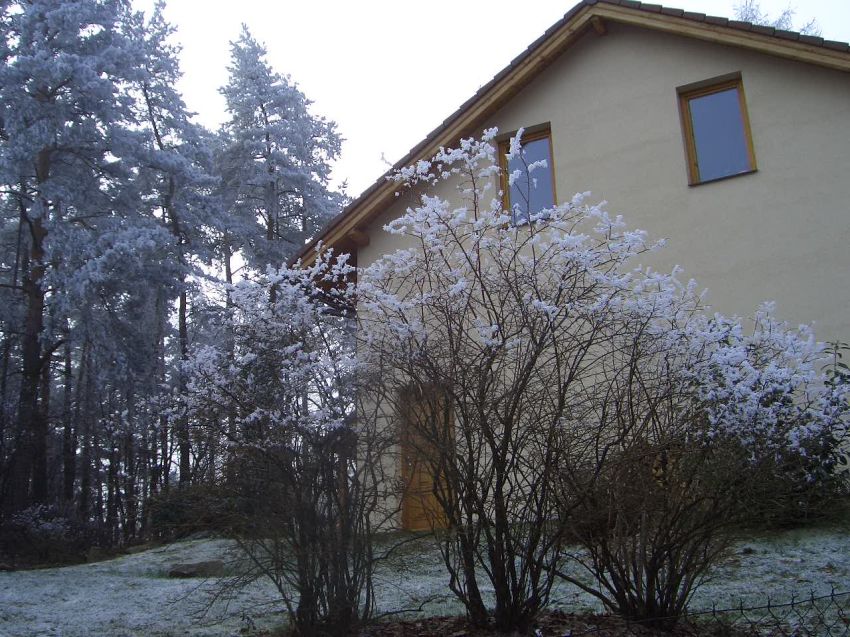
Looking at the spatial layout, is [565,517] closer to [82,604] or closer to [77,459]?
[82,604]

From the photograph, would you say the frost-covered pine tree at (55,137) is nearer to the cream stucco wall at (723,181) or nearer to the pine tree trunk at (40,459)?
the pine tree trunk at (40,459)

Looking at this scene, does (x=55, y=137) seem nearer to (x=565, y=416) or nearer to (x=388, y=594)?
(x=388, y=594)

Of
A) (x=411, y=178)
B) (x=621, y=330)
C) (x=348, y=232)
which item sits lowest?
(x=621, y=330)

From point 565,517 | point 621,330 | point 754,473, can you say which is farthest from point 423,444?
point 754,473

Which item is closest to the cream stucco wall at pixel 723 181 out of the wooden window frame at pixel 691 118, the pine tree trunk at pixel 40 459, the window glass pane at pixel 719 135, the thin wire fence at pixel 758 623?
the wooden window frame at pixel 691 118

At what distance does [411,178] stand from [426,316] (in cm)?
175

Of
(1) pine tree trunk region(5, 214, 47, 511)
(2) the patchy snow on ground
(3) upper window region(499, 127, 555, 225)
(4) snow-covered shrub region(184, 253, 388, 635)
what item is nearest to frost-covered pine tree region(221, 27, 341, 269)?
(1) pine tree trunk region(5, 214, 47, 511)

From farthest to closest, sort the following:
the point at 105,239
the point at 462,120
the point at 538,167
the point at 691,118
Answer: the point at 105,239 < the point at 462,120 < the point at 538,167 < the point at 691,118

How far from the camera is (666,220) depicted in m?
10.5

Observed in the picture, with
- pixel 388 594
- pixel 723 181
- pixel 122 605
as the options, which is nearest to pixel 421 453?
pixel 388 594

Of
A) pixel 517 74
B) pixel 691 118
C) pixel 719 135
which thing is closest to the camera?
pixel 719 135

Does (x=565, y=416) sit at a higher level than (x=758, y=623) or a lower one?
higher

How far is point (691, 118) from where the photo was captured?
11.1 metres

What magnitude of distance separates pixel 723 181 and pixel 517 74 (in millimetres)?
3573
